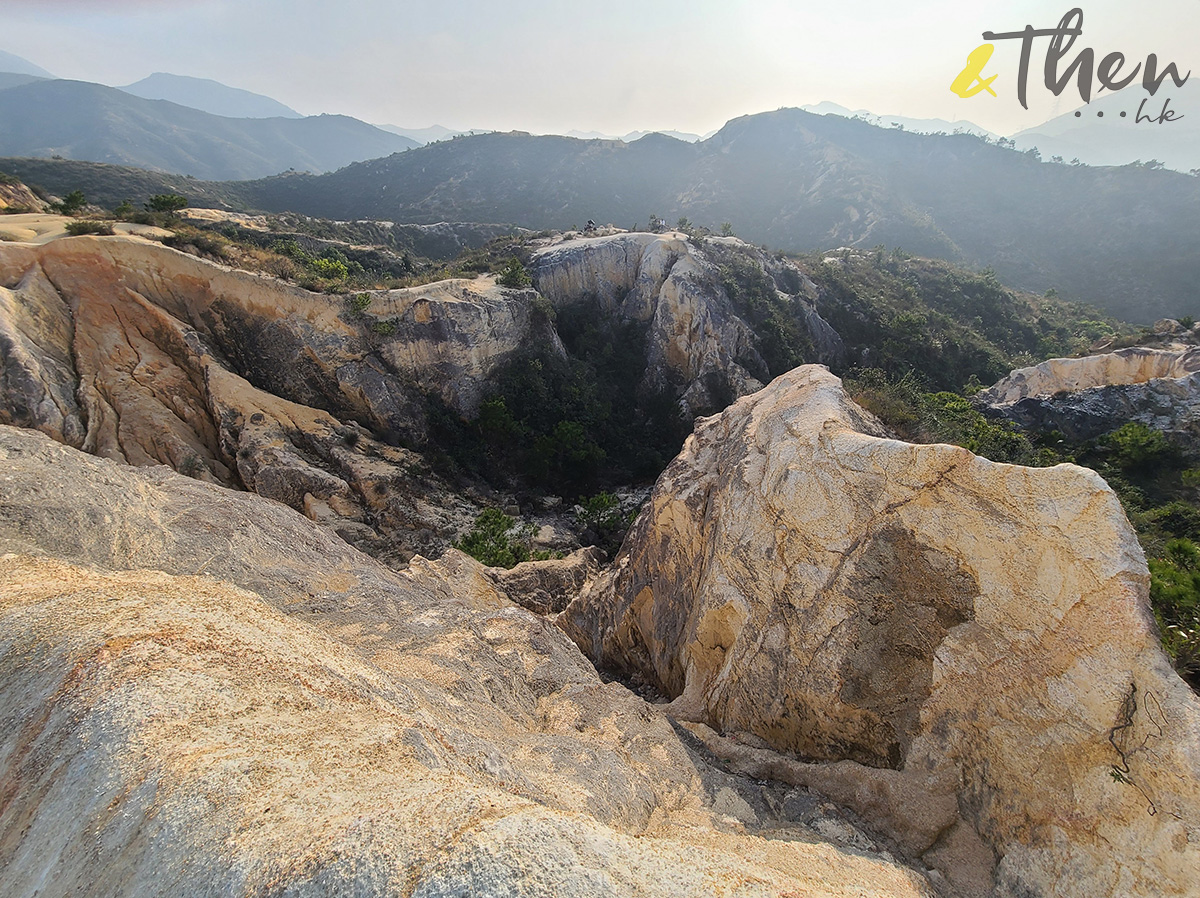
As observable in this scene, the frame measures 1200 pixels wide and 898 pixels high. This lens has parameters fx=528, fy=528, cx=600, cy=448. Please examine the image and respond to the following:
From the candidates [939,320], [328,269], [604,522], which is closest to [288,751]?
[604,522]

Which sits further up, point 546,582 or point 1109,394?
point 1109,394

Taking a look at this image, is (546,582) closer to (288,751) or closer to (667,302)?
(288,751)

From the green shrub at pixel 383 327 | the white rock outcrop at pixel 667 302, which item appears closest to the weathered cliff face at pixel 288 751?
the green shrub at pixel 383 327

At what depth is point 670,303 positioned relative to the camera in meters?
37.4

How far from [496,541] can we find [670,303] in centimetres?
2302

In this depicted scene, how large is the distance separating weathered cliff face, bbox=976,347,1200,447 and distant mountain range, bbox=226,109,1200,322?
64577 millimetres

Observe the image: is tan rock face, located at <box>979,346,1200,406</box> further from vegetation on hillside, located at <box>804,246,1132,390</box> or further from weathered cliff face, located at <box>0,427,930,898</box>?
weathered cliff face, located at <box>0,427,930,898</box>

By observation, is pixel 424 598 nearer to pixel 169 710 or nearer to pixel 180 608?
pixel 180 608

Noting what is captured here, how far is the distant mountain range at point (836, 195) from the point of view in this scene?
269 ft

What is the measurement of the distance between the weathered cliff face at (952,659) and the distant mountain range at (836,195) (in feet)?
313

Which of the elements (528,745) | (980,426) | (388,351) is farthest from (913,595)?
(388,351)

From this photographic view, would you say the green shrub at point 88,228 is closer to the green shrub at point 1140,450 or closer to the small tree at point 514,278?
the small tree at point 514,278

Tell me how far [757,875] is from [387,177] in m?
139

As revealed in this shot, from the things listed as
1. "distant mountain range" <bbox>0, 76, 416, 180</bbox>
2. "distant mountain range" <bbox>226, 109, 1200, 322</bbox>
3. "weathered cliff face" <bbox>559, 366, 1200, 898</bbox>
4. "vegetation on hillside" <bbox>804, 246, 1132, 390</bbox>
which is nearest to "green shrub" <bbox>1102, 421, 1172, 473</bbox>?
"vegetation on hillside" <bbox>804, 246, 1132, 390</bbox>
